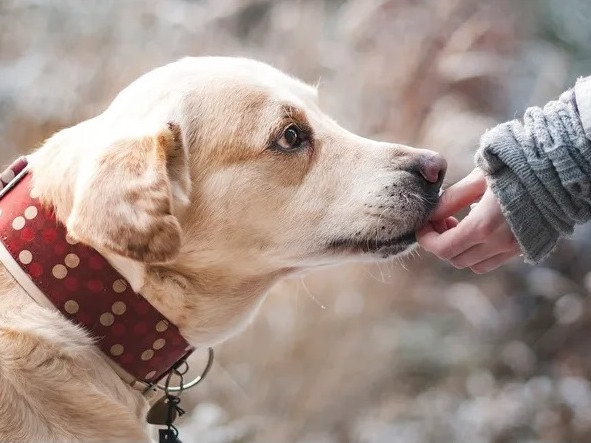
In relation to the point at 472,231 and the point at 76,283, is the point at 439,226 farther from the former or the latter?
the point at 76,283

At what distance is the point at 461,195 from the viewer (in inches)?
47.8

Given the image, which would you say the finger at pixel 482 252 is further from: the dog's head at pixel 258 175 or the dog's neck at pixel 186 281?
the dog's neck at pixel 186 281

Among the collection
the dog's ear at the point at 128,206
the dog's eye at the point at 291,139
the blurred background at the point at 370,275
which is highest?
the dog's ear at the point at 128,206

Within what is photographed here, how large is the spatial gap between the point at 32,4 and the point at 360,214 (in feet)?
4.46

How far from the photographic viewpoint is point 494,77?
76.4 inches

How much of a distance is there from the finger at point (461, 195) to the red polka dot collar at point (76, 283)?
53 cm

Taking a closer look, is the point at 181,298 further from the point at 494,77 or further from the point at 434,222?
the point at 494,77

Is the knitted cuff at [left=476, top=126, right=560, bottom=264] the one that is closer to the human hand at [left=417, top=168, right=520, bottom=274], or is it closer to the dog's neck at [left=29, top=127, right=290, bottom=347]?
the human hand at [left=417, top=168, right=520, bottom=274]

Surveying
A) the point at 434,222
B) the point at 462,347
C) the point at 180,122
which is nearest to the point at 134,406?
the point at 180,122

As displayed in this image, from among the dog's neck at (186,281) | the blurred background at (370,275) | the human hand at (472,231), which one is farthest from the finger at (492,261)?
the blurred background at (370,275)

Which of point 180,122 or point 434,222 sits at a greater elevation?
point 180,122

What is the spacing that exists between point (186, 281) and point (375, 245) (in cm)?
34

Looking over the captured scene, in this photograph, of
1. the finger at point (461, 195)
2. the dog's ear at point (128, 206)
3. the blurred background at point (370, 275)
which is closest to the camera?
the dog's ear at point (128, 206)

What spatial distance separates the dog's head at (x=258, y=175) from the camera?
1.16 metres
